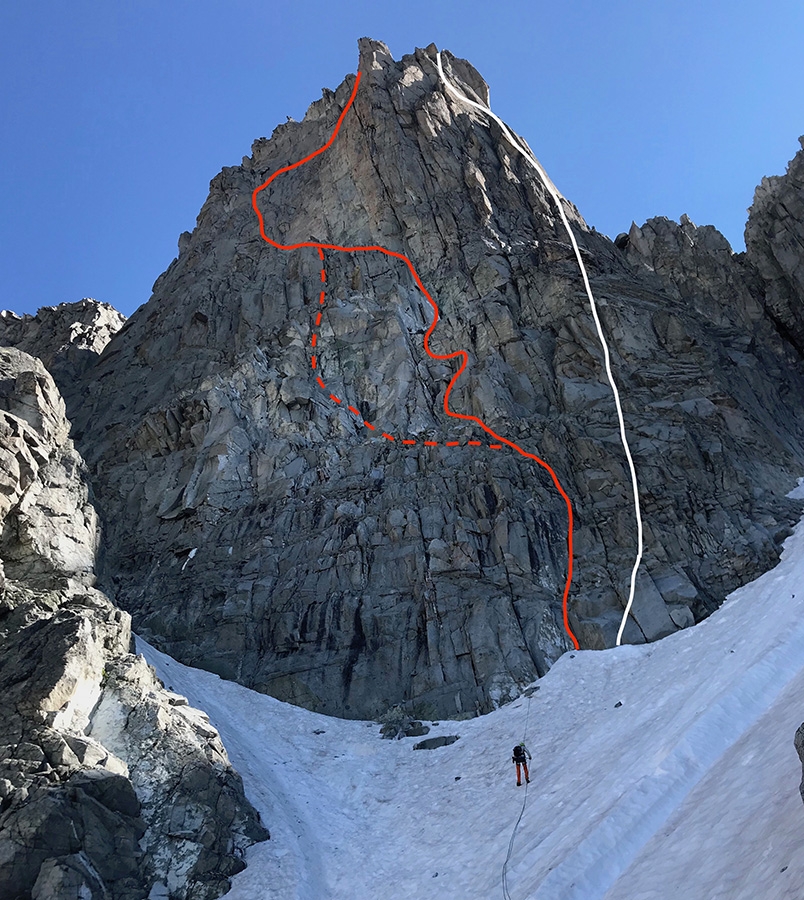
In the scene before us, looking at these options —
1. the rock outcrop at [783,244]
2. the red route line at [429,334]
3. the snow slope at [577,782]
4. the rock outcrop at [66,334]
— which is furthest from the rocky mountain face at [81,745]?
the rock outcrop at [783,244]

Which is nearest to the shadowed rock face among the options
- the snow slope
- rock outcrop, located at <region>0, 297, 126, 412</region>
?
the snow slope

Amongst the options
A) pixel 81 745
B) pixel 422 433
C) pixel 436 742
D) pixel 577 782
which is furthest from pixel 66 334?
pixel 577 782

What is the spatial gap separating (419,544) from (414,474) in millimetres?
4330

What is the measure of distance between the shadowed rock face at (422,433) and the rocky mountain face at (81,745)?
12.0ft

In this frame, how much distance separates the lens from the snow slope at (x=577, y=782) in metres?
9.86

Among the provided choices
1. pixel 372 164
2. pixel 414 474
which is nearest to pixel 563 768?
pixel 414 474

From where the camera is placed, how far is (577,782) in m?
16.8

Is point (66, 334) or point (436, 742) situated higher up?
point (66, 334)

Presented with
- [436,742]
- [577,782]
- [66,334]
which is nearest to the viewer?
[577,782]

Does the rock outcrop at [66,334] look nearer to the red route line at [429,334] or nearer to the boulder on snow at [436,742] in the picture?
the red route line at [429,334]

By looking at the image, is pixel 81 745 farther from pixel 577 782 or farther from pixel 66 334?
pixel 66 334

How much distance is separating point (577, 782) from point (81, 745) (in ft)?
37.1

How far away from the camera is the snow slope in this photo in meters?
9.86

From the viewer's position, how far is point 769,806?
29.5ft
